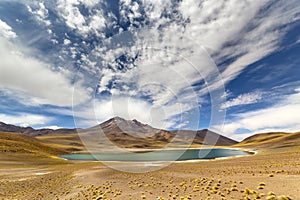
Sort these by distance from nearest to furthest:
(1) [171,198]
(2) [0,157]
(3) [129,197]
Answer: (1) [171,198], (3) [129,197], (2) [0,157]

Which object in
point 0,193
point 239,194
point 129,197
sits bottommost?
point 0,193

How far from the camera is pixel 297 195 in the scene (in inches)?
506

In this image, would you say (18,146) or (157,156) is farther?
(157,156)

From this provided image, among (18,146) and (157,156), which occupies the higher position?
(18,146)

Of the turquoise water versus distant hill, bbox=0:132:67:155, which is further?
distant hill, bbox=0:132:67:155

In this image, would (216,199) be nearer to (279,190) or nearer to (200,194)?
(200,194)

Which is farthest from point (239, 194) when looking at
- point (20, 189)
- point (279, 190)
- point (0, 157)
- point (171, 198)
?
point (0, 157)

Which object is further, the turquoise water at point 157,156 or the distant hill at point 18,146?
A: the distant hill at point 18,146

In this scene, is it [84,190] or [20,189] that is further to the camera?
[20,189]

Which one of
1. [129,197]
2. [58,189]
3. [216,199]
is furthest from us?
[58,189]

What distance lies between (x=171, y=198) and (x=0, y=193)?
21.1 meters

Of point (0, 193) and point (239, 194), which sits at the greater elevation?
point (239, 194)

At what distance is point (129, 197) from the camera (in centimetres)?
1709

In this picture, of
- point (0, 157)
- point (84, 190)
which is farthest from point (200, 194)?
point (0, 157)
